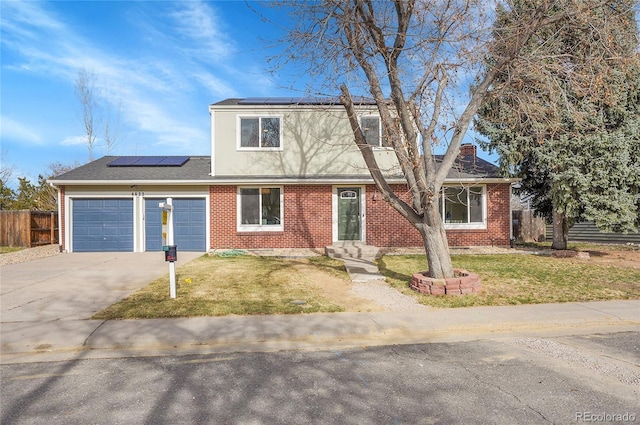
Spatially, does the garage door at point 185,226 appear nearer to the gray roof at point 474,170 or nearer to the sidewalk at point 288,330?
the sidewalk at point 288,330

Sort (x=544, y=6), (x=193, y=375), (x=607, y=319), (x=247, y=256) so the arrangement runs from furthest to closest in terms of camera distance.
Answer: (x=247, y=256) < (x=544, y=6) < (x=607, y=319) < (x=193, y=375)

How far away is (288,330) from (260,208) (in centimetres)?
952

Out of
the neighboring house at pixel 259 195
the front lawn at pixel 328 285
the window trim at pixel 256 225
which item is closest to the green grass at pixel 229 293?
the front lawn at pixel 328 285

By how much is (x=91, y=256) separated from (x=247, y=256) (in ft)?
18.5

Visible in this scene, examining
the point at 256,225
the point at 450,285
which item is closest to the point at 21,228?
the point at 256,225

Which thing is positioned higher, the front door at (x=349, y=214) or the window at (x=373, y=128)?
the window at (x=373, y=128)

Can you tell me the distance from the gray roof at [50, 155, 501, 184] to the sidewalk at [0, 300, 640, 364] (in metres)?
8.27

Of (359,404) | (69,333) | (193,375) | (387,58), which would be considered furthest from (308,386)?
(387,58)

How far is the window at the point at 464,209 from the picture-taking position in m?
15.0

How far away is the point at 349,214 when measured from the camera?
1462 cm

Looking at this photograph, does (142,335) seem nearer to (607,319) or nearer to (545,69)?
(607,319)

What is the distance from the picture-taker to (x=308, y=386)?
3.71 meters

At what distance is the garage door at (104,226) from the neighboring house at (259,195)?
0.04 meters

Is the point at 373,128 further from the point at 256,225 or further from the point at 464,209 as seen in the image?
the point at 256,225
